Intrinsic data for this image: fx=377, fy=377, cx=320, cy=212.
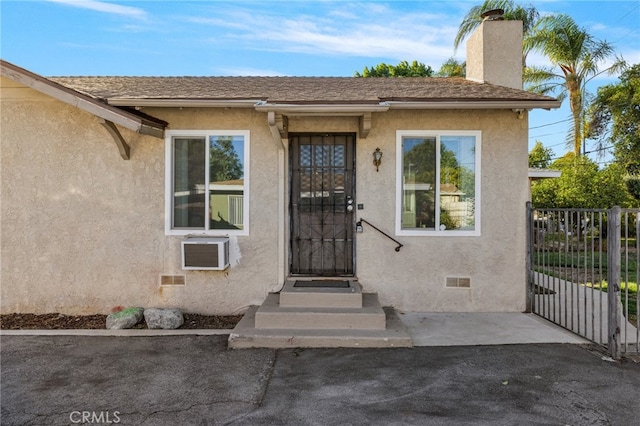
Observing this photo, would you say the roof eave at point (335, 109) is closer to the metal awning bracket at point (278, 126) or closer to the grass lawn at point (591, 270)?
the metal awning bracket at point (278, 126)

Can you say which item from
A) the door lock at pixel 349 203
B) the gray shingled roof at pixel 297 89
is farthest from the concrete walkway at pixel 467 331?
the gray shingled roof at pixel 297 89

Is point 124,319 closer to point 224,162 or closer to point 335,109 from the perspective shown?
point 224,162

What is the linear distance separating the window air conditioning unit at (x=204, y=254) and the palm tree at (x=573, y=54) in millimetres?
18473

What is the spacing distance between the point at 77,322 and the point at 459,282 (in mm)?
5782

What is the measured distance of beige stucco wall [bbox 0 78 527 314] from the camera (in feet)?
19.0

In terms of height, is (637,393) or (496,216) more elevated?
(496,216)

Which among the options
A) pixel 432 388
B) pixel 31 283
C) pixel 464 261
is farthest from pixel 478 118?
pixel 31 283

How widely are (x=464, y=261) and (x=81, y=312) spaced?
5974mm

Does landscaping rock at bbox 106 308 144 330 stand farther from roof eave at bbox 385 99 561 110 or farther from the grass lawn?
the grass lawn

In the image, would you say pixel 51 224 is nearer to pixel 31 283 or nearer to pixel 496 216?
pixel 31 283

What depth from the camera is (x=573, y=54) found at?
17.8 m

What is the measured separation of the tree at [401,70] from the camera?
26.3 metres

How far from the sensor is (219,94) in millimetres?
5582

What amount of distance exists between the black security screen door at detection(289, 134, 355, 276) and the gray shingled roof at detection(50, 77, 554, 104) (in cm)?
87
